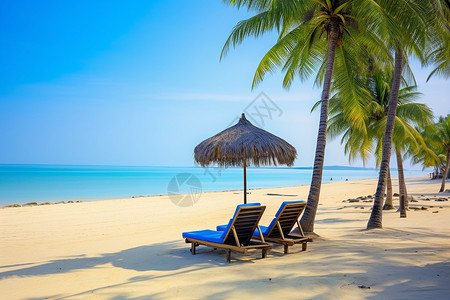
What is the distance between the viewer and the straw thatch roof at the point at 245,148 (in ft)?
25.3

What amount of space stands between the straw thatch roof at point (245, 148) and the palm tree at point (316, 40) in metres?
0.75

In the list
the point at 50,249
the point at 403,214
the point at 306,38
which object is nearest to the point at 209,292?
the point at 50,249

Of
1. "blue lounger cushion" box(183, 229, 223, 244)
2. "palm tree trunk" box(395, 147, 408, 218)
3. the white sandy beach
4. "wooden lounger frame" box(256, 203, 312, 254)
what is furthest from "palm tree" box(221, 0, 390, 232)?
"palm tree trunk" box(395, 147, 408, 218)

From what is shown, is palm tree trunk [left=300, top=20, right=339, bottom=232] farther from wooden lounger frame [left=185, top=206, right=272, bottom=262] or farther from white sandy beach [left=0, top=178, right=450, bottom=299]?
wooden lounger frame [left=185, top=206, right=272, bottom=262]

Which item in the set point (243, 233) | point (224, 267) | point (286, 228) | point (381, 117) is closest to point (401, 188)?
point (381, 117)

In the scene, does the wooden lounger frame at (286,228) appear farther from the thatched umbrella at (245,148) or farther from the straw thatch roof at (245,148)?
the straw thatch roof at (245,148)

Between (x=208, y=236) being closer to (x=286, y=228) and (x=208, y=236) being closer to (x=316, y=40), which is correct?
(x=286, y=228)

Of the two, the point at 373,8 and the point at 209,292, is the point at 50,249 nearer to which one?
the point at 209,292

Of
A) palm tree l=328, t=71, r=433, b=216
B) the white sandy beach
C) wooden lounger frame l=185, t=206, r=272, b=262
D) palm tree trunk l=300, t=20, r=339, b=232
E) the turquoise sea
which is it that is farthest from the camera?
the turquoise sea

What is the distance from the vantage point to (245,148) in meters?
7.66

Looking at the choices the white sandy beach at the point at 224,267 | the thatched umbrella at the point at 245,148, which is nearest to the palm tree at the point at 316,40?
the thatched umbrella at the point at 245,148

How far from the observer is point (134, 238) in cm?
855

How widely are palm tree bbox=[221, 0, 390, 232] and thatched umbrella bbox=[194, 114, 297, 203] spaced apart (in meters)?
0.75

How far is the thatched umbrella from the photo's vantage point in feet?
→ 25.3
